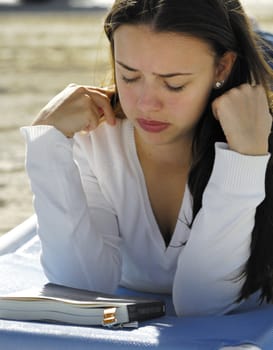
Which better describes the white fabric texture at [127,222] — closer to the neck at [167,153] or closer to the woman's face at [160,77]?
the neck at [167,153]

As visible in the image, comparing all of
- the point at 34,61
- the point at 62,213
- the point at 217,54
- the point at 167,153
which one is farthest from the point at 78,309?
the point at 34,61

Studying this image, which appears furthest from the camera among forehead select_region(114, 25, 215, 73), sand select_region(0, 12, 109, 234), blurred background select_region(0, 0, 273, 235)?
blurred background select_region(0, 0, 273, 235)

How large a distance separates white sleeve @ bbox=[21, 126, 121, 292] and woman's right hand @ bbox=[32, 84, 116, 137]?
4cm

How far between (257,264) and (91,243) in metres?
0.44

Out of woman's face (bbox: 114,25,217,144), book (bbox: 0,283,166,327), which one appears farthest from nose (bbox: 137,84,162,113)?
book (bbox: 0,283,166,327)

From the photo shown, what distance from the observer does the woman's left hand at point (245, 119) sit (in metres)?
2.51

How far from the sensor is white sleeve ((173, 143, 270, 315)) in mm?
2504

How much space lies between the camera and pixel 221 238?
8.36ft

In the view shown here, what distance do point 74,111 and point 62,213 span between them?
278mm

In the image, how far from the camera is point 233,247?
2.55 meters

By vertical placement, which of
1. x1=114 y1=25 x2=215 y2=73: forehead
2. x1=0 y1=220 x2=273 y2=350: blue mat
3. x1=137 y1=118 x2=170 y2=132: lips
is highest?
x1=114 y1=25 x2=215 y2=73: forehead

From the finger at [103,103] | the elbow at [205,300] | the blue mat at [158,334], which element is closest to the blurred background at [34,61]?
the finger at [103,103]

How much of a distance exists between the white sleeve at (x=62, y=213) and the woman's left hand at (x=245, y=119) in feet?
1.42

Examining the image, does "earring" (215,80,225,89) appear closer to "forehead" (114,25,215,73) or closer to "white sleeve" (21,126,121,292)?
"forehead" (114,25,215,73)
